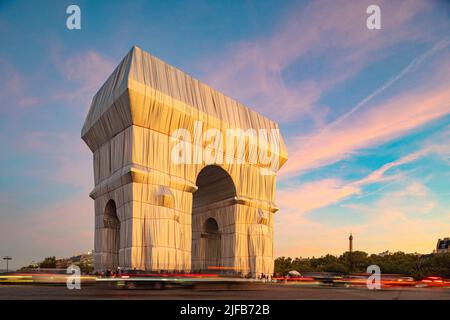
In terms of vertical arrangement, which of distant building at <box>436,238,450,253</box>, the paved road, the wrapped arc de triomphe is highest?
the wrapped arc de triomphe

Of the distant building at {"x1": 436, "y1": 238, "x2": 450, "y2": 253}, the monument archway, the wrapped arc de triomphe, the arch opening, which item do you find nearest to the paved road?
the wrapped arc de triomphe

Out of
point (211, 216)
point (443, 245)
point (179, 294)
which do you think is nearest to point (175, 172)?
point (211, 216)

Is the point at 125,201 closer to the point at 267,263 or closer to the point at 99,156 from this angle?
the point at 99,156

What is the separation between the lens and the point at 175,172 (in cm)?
3300

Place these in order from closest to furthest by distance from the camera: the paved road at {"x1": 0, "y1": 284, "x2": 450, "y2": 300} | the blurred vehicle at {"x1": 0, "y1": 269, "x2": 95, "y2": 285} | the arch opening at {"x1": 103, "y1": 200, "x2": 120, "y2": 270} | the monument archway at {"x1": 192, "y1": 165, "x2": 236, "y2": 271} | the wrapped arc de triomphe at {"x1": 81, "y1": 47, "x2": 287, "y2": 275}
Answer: the paved road at {"x1": 0, "y1": 284, "x2": 450, "y2": 300} < the blurred vehicle at {"x1": 0, "y1": 269, "x2": 95, "y2": 285} < the wrapped arc de triomphe at {"x1": 81, "y1": 47, "x2": 287, "y2": 275} < the arch opening at {"x1": 103, "y1": 200, "x2": 120, "y2": 270} < the monument archway at {"x1": 192, "y1": 165, "x2": 236, "y2": 271}

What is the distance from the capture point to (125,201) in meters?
30.9

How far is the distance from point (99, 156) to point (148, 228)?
9361 millimetres

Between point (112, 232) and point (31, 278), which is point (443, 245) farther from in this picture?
point (31, 278)

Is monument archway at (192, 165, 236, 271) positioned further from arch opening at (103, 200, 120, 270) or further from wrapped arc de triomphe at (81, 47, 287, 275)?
arch opening at (103, 200, 120, 270)

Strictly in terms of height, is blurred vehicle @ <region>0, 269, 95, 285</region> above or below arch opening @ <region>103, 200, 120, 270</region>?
below

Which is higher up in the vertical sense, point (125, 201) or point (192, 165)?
point (192, 165)

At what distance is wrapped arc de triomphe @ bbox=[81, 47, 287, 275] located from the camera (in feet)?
99.6
